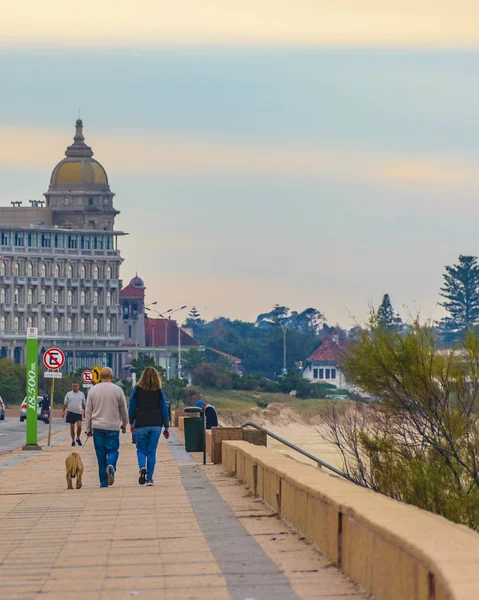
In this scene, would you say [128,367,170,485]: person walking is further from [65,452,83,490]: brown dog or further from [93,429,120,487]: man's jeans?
[65,452,83,490]: brown dog

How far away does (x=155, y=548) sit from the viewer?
12.0 m

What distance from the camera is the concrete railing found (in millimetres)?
7391

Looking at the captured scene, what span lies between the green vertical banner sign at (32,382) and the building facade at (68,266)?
15217 cm

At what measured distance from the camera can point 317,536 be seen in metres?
11.3

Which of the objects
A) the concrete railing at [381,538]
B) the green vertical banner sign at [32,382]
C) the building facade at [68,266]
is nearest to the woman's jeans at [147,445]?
the concrete railing at [381,538]

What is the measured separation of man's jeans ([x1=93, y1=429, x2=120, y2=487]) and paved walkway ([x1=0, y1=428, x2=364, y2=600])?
27 cm

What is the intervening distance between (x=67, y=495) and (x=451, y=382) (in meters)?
17.0

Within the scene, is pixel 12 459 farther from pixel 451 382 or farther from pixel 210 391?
pixel 210 391

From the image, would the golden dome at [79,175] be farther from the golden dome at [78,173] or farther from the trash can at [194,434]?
the trash can at [194,434]

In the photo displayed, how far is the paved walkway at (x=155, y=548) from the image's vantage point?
973cm

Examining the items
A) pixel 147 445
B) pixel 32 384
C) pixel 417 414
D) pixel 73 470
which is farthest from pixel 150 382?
pixel 32 384

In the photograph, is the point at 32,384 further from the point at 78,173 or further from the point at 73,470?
the point at 78,173

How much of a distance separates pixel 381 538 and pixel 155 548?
3.55 meters

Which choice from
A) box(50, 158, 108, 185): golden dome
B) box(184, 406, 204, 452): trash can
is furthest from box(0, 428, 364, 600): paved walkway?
box(50, 158, 108, 185): golden dome
